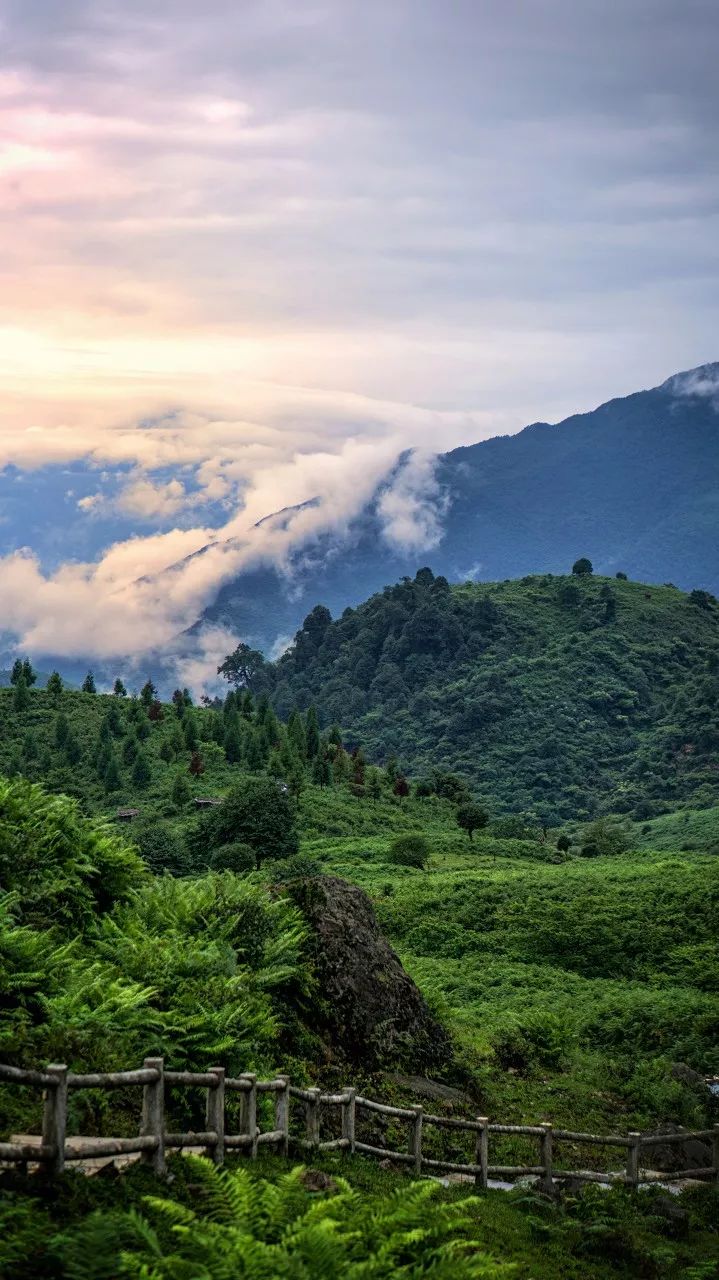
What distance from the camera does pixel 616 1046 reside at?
1239 inches

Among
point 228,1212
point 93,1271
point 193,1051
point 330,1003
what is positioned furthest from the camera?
point 330,1003

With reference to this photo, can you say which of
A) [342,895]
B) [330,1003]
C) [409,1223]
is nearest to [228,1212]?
[409,1223]

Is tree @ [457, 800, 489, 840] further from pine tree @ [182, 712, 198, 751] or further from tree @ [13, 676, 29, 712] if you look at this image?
tree @ [13, 676, 29, 712]

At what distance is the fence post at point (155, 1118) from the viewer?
1109cm

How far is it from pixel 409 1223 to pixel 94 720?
94.6 metres

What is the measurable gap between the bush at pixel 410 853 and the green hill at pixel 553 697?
67.3m

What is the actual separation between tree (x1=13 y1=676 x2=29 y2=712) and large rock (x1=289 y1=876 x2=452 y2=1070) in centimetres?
8289

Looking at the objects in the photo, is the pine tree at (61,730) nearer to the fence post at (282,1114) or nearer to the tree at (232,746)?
the tree at (232,746)

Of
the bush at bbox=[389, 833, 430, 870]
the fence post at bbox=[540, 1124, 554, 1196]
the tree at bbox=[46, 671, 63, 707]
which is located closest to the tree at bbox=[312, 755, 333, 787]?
the bush at bbox=[389, 833, 430, 870]

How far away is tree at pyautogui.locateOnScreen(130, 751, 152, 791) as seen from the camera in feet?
285

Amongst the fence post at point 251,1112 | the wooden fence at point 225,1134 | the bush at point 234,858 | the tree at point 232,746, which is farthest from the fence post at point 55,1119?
the tree at point 232,746

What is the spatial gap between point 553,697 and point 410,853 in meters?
106

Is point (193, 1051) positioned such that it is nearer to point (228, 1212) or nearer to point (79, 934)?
point (79, 934)

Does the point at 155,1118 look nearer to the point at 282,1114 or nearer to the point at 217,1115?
the point at 217,1115
